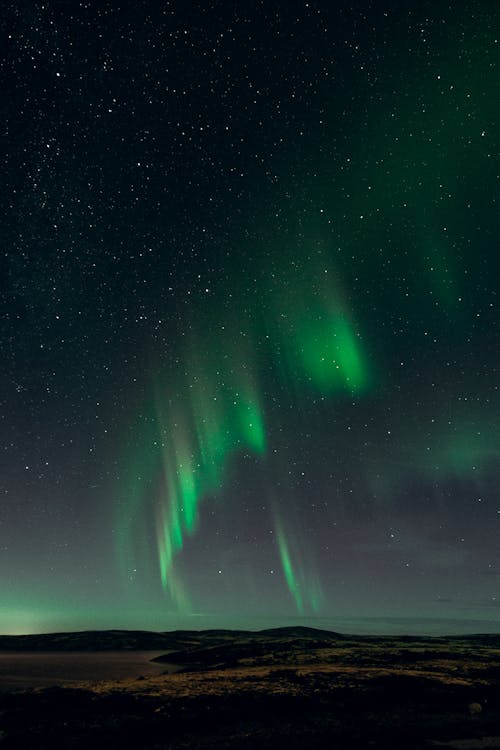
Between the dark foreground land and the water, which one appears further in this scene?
the water

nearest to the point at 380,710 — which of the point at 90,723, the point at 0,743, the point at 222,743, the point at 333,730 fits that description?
the point at 333,730

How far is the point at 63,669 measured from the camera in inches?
2990

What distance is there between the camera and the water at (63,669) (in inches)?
2352

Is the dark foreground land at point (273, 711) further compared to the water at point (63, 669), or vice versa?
the water at point (63, 669)

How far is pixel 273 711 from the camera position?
38562 millimetres

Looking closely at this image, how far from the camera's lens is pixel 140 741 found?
1195 inches

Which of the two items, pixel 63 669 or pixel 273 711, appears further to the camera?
pixel 63 669

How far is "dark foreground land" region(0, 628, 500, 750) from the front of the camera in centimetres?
3047

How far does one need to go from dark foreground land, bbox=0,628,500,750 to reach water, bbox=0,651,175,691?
1290 cm

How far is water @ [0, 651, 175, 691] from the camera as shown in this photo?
59750 mm

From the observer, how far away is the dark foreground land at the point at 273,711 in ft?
100.0

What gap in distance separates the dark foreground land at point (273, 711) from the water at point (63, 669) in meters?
12.9

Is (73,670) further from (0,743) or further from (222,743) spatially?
(222,743)

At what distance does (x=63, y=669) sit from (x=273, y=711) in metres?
53.1
